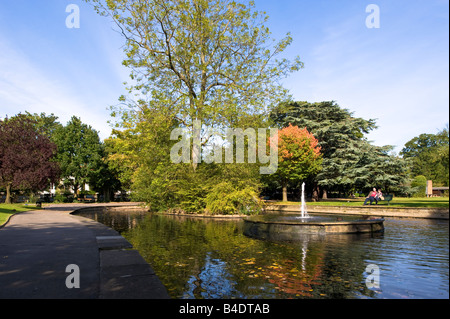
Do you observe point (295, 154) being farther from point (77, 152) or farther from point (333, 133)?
point (77, 152)

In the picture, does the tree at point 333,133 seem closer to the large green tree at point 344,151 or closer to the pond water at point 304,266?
the large green tree at point 344,151

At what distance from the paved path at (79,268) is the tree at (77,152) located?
40.8 m

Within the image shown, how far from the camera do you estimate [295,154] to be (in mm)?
33156

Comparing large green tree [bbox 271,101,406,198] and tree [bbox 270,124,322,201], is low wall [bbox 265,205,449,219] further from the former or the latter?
large green tree [bbox 271,101,406,198]

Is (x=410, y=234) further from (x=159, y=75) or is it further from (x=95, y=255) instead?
(x=159, y=75)

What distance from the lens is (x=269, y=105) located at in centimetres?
2288

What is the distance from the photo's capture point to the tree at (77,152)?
46.4 meters

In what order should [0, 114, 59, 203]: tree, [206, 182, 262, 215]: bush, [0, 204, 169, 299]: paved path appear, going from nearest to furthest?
[0, 204, 169, 299]: paved path < [206, 182, 262, 215]: bush < [0, 114, 59, 203]: tree

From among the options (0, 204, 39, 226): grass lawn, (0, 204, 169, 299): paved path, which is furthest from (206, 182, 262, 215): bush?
(0, 204, 169, 299): paved path

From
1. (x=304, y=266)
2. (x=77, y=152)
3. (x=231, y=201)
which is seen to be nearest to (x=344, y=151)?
(x=231, y=201)

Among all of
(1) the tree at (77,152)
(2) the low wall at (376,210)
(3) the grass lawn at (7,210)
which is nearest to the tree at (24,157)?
(3) the grass lawn at (7,210)

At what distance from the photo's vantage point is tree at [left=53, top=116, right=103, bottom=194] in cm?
4644

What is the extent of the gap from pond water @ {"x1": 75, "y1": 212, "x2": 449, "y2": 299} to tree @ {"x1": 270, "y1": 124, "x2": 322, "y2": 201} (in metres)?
22.1
